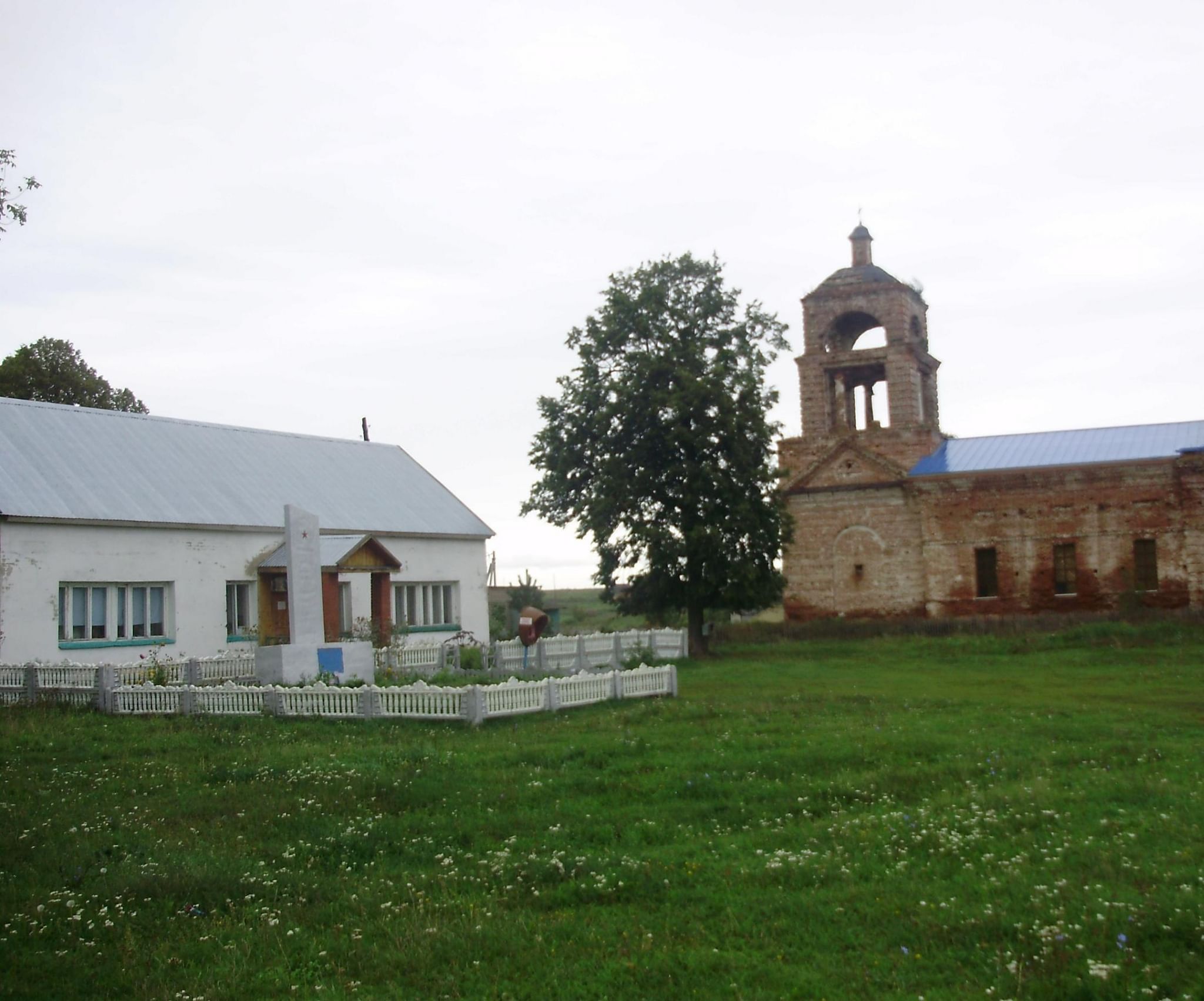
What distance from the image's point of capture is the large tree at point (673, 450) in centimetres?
3350

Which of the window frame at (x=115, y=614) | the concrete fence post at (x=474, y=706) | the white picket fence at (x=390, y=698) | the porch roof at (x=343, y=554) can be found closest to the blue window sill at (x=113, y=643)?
the window frame at (x=115, y=614)

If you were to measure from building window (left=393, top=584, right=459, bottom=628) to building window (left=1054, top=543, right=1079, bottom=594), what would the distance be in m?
18.6

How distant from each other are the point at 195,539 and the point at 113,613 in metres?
2.70

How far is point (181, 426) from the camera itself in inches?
1283

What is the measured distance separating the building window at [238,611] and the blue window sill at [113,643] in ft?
6.43

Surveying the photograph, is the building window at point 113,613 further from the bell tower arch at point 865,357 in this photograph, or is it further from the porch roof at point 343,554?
the bell tower arch at point 865,357

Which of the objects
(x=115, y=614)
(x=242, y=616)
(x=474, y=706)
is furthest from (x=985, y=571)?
(x=115, y=614)

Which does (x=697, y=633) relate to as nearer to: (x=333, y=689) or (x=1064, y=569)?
(x=1064, y=569)

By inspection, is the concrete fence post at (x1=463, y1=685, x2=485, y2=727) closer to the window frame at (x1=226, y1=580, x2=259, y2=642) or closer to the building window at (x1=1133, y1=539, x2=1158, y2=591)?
the window frame at (x1=226, y1=580, x2=259, y2=642)

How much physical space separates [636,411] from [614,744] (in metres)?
19.7

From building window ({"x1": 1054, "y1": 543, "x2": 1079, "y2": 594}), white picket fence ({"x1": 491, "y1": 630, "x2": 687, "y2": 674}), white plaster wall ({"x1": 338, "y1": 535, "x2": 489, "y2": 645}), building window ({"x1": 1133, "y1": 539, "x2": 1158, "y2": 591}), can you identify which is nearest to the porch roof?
white plaster wall ({"x1": 338, "y1": 535, "x2": 489, "y2": 645})

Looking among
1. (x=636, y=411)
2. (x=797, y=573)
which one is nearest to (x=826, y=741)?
(x=636, y=411)

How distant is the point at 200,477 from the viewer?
30.9m

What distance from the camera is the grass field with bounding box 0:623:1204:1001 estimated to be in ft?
24.4
